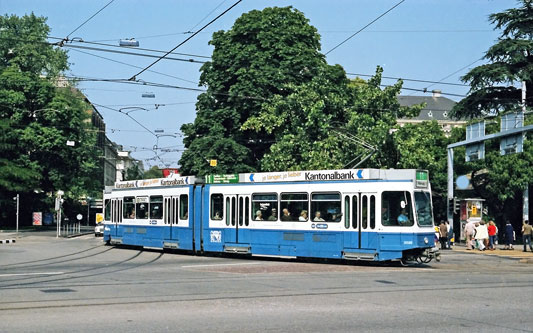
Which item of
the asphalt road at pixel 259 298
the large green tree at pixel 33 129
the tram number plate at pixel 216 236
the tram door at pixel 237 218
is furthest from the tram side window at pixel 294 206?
the large green tree at pixel 33 129

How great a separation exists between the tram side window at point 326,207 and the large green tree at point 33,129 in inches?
1472

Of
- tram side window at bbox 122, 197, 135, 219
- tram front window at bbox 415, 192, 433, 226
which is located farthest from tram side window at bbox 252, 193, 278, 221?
tram side window at bbox 122, 197, 135, 219

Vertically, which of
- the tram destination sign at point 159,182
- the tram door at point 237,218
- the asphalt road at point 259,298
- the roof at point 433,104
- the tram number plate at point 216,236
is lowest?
the asphalt road at point 259,298

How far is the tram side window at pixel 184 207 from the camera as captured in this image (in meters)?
28.7

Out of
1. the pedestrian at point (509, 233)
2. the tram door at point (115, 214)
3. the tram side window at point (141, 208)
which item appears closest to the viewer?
the tram side window at point (141, 208)

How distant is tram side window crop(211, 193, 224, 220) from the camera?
27328mm

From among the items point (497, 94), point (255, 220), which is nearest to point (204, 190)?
point (255, 220)

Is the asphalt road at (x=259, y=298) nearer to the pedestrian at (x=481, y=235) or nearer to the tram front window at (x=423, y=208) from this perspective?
the tram front window at (x=423, y=208)

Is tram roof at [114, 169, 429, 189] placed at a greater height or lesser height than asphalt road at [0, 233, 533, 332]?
greater

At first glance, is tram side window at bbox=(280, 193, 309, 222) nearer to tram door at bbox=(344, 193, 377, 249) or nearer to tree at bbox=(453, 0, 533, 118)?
tram door at bbox=(344, 193, 377, 249)

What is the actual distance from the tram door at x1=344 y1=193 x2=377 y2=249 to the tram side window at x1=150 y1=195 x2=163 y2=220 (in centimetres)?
978

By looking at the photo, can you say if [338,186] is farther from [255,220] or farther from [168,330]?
[168,330]

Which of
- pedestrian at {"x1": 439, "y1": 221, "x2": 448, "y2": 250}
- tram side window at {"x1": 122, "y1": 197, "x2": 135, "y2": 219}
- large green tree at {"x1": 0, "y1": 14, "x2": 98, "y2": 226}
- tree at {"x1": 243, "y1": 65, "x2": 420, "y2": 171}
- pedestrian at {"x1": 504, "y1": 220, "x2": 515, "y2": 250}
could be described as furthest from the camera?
large green tree at {"x1": 0, "y1": 14, "x2": 98, "y2": 226}

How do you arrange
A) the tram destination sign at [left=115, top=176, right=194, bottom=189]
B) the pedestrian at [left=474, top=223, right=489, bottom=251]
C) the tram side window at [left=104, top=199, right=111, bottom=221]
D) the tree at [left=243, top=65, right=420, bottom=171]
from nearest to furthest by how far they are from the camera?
the tram destination sign at [left=115, top=176, right=194, bottom=189] < the pedestrian at [left=474, top=223, right=489, bottom=251] < the tram side window at [left=104, top=199, right=111, bottom=221] < the tree at [left=243, top=65, right=420, bottom=171]
